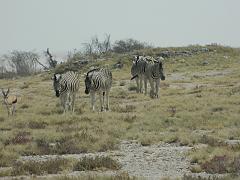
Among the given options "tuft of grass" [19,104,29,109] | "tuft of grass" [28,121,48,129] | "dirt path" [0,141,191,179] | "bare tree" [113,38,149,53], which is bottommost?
"tuft of grass" [19,104,29,109]

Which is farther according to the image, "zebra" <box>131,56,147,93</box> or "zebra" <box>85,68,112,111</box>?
"zebra" <box>131,56,147,93</box>

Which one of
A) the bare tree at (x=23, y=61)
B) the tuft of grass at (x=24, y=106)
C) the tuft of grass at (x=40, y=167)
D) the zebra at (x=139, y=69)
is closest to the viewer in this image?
the tuft of grass at (x=40, y=167)

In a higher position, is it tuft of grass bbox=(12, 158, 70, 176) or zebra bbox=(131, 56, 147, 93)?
zebra bbox=(131, 56, 147, 93)

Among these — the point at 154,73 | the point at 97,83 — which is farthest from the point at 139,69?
the point at 97,83

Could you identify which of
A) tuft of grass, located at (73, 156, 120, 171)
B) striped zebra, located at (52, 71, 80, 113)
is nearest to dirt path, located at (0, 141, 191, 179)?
tuft of grass, located at (73, 156, 120, 171)

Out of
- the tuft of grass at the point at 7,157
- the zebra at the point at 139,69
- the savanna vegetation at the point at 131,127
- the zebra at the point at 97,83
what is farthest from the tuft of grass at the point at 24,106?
the tuft of grass at the point at 7,157

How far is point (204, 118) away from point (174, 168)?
7944 mm

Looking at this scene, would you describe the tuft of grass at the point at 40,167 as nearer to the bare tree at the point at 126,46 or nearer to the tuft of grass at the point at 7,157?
the tuft of grass at the point at 7,157

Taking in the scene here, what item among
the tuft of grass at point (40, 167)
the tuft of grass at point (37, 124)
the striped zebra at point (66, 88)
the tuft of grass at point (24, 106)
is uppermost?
the striped zebra at point (66, 88)

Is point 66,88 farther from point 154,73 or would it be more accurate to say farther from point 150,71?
point 150,71

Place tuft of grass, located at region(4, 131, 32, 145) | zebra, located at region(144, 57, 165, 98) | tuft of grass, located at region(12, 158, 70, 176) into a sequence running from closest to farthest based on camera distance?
tuft of grass, located at region(12, 158, 70, 176) < tuft of grass, located at region(4, 131, 32, 145) < zebra, located at region(144, 57, 165, 98)

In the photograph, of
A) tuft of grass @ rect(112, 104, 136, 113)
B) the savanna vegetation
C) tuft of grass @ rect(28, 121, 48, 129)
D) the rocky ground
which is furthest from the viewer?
tuft of grass @ rect(112, 104, 136, 113)

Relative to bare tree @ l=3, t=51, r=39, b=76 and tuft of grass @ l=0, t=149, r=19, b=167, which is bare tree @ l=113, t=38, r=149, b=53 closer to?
bare tree @ l=3, t=51, r=39, b=76

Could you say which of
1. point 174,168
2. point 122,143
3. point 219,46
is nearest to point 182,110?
point 122,143
